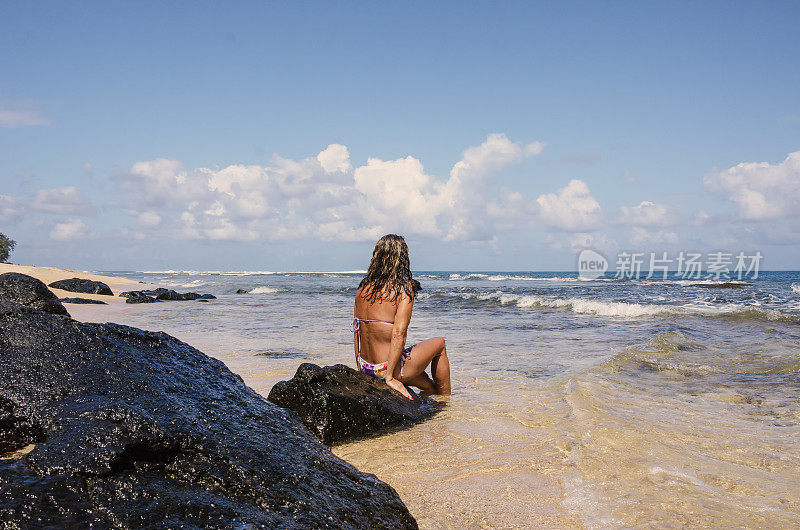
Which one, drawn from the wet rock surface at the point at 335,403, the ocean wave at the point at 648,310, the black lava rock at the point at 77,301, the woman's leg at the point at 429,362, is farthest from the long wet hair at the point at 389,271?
the black lava rock at the point at 77,301

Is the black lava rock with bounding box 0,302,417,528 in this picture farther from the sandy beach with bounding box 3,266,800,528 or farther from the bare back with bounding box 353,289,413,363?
the bare back with bounding box 353,289,413,363

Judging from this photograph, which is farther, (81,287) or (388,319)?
(81,287)

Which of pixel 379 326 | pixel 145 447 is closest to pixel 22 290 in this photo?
pixel 379 326

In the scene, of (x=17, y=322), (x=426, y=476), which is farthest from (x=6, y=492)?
(x=426, y=476)

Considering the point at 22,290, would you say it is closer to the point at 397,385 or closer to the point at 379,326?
the point at 379,326

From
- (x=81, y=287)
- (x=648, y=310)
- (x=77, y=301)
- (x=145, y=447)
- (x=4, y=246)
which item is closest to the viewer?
(x=145, y=447)

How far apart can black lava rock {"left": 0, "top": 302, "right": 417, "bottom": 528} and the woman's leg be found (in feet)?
8.24

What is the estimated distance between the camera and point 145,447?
1952 mm

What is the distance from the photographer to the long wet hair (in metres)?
5.17

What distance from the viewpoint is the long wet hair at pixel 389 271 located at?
17.0 feet

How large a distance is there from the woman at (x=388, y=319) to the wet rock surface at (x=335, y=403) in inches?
23.2

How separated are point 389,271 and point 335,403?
1579 mm

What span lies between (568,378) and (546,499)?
386cm

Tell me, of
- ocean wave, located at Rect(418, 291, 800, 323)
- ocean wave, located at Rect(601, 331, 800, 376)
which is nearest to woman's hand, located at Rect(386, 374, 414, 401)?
ocean wave, located at Rect(601, 331, 800, 376)
